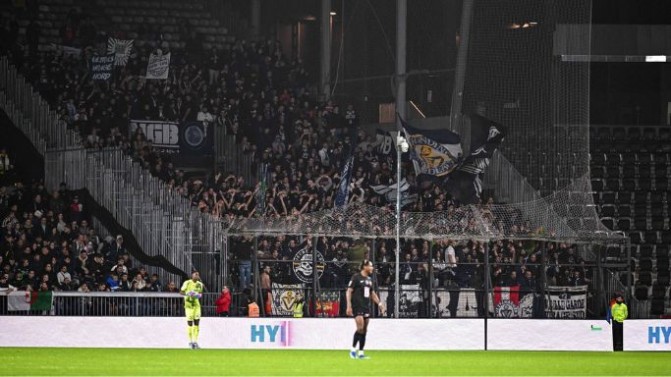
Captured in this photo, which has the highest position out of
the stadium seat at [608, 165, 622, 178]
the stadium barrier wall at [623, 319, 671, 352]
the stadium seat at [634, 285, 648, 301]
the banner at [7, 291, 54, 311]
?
the stadium seat at [608, 165, 622, 178]

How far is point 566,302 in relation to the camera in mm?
35656

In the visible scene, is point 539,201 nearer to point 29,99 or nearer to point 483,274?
point 483,274

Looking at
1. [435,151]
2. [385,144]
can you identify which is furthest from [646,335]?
[385,144]

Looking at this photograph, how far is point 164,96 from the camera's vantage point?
41.3 metres

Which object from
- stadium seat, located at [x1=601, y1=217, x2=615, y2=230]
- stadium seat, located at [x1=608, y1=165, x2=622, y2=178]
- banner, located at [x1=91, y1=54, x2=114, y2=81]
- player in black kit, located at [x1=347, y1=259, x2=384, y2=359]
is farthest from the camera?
stadium seat, located at [x1=608, y1=165, x2=622, y2=178]

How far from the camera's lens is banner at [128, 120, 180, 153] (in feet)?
134

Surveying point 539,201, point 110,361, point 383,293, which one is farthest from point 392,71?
point 110,361

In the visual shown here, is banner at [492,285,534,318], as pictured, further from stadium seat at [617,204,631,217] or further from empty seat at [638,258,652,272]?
stadium seat at [617,204,631,217]

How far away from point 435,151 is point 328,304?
30.2 ft

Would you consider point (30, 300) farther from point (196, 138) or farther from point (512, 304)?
point (512, 304)

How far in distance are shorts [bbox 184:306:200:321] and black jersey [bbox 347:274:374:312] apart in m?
4.54

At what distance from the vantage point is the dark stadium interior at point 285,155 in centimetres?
3422

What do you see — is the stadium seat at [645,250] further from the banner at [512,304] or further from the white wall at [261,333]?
the white wall at [261,333]

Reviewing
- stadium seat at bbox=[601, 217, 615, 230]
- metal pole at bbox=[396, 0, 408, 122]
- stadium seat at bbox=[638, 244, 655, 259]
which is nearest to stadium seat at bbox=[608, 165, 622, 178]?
stadium seat at bbox=[601, 217, 615, 230]
